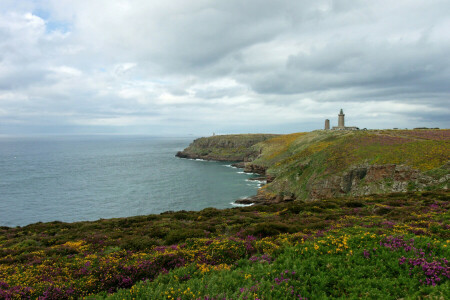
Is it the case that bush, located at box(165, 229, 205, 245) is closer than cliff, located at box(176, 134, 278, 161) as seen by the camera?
Yes

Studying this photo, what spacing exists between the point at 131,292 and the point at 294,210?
750 inches

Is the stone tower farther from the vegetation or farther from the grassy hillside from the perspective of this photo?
the vegetation

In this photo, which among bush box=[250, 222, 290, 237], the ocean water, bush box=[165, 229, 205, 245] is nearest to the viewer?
bush box=[250, 222, 290, 237]

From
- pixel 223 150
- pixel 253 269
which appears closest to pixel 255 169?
pixel 223 150

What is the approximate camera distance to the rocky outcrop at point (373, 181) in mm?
36844

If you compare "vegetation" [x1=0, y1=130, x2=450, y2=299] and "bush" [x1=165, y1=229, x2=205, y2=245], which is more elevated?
"vegetation" [x1=0, y1=130, x2=450, y2=299]

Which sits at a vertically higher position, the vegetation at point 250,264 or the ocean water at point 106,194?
the vegetation at point 250,264

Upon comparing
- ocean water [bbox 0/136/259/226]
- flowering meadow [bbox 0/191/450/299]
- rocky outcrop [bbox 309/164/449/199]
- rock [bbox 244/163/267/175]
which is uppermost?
flowering meadow [bbox 0/191/450/299]

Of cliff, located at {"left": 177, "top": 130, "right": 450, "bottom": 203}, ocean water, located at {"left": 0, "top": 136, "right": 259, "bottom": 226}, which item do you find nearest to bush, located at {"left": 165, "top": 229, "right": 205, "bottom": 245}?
cliff, located at {"left": 177, "top": 130, "right": 450, "bottom": 203}

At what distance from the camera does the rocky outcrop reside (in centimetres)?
3684

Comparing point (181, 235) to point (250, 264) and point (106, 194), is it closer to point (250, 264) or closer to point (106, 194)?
point (250, 264)

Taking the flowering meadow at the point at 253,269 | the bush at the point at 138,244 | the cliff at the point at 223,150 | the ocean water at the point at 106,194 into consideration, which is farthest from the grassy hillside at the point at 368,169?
the cliff at the point at 223,150

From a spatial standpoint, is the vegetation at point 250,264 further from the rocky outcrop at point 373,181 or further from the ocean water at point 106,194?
the ocean water at point 106,194

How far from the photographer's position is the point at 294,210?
24.0 m
